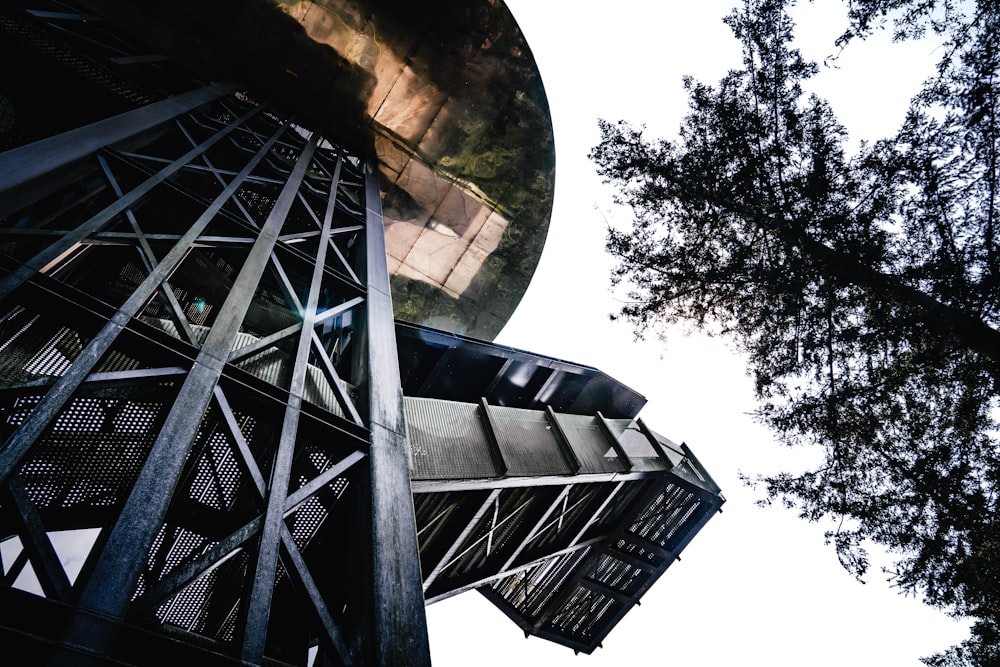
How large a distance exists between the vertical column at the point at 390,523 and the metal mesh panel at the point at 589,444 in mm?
4517

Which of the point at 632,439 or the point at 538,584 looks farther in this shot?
the point at 538,584

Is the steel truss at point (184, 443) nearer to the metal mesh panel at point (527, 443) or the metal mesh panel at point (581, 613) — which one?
the metal mesh panel at point (527, 443)

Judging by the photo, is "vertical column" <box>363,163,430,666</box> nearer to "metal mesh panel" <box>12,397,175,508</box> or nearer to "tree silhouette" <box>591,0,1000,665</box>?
"metal mesh panel" <box>12,397,175,508</box>

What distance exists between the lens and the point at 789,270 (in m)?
7.39

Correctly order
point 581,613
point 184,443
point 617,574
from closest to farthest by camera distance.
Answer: point 184,443 < point 617,574 < point 581,613

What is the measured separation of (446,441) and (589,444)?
3.53 metres

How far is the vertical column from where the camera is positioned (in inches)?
102

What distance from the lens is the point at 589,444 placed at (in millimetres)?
9023

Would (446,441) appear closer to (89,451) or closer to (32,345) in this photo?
(89,451)

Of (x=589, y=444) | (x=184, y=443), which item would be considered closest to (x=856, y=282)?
(x=589, y=444)

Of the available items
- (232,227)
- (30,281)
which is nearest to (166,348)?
(30,281)

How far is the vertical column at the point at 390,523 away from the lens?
2586mm

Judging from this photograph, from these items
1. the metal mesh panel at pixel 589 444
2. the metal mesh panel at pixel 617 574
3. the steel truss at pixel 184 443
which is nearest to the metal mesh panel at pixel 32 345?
the steel truss at pixel 184 443

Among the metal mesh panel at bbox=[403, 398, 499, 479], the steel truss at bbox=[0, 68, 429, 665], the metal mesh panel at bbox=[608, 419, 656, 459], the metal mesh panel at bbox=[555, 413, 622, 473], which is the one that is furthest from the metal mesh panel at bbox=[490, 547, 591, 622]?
the steel truss at bbox=[0, 68, 429, 665]
